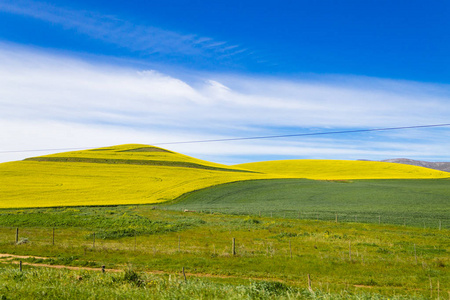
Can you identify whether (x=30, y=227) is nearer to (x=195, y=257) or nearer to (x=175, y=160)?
(x=195, y=257)

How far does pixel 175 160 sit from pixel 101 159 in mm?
20912

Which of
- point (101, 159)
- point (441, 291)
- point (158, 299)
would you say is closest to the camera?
point (158, 299)

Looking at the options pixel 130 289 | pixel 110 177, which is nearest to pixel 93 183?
pixel 110 177

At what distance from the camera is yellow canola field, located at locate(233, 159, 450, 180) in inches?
3839

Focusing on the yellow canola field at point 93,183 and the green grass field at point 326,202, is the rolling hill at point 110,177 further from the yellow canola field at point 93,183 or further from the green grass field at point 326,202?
the green grass field at point 326,202

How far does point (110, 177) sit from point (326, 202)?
155 feet

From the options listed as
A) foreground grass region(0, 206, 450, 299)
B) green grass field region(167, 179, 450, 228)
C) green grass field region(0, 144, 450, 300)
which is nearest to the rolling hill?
green grass field region(0, 144, 450, 300)

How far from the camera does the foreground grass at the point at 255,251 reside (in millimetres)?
16844

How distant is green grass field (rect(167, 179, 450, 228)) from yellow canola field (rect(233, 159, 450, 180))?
72.8 feet

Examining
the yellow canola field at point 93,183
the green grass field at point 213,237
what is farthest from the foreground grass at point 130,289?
the yellow canola field at point 93,183

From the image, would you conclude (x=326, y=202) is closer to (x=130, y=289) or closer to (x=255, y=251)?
(x=255, y=251)

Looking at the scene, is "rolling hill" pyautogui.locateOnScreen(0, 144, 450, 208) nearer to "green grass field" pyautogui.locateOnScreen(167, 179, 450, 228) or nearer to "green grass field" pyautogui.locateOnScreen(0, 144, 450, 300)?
"green grass field" pyautogui.locateOnScreen(0, 144, 450, 300)

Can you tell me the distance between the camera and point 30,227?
36938 millimetres

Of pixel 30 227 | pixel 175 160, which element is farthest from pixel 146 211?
pixel 175 160
